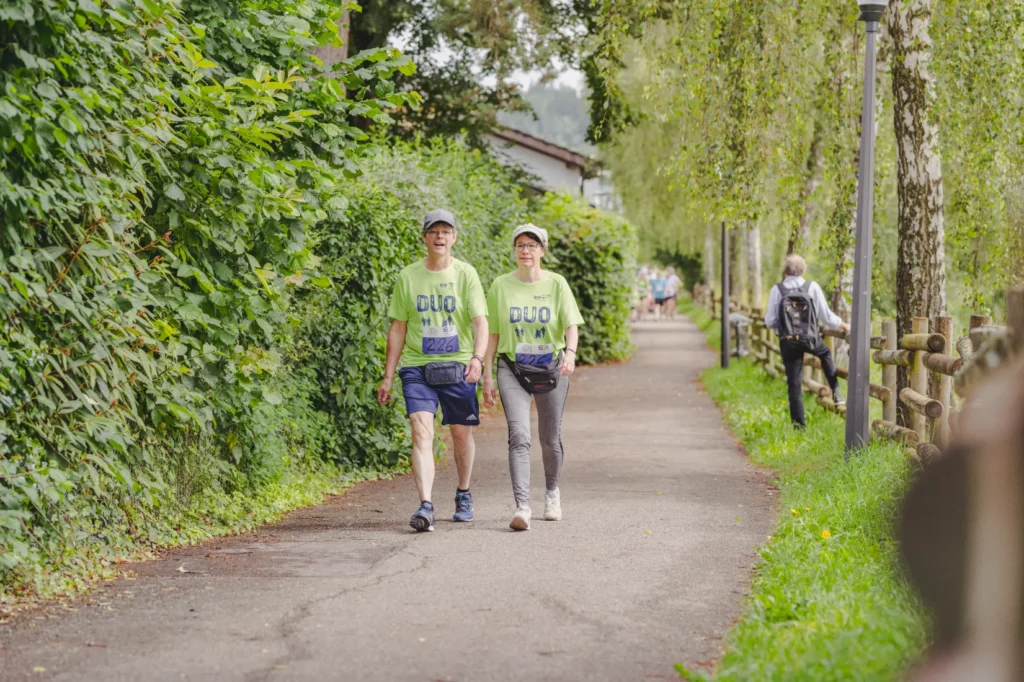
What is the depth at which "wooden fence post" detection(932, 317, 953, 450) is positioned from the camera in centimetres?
927

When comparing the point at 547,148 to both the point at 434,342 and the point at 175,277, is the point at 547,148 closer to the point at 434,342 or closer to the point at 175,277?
the point at 434,342

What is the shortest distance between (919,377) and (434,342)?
4.30 meters

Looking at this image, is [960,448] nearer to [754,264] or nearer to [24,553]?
[24,553]

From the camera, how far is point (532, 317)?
8219 mm

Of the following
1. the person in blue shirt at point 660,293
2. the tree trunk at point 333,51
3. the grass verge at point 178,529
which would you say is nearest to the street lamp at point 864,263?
the grass verge at point 178,529

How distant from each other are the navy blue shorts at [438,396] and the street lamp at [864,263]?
3760mm

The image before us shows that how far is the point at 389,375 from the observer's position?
8.19 metres

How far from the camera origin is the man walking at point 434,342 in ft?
26.4

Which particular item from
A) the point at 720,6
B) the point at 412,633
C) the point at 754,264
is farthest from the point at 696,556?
the point at 754,264

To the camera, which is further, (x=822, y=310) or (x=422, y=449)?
(x=822, y=310)

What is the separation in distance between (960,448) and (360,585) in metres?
4.05

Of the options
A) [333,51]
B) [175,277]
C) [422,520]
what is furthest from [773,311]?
[175,277]

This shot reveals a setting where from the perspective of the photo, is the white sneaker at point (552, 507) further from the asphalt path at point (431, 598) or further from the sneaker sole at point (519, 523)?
the sneaker sole at point (519, 523)

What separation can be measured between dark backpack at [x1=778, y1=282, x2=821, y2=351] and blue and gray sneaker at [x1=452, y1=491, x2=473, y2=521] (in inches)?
231
